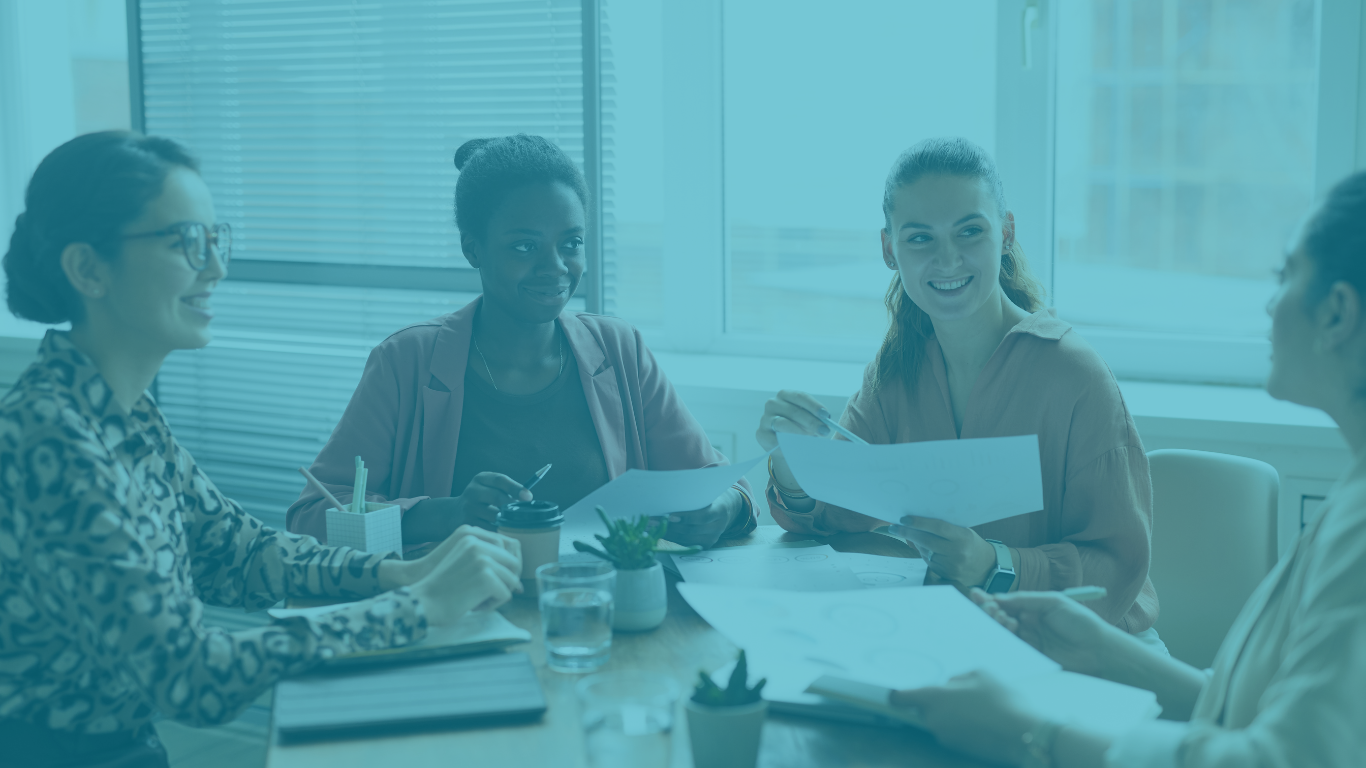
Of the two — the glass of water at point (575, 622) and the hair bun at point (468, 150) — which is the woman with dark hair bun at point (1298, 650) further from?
the hair bun at point (468, 150)

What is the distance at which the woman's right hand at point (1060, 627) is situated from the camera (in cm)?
116

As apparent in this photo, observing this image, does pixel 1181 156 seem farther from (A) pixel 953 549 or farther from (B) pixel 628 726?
(B) pixel 628 726

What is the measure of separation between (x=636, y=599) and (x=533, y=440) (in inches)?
27.4

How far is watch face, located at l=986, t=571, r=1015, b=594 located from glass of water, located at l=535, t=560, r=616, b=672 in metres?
0.55

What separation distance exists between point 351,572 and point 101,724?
0.32 meters

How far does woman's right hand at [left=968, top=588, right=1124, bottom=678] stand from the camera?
3.82ft

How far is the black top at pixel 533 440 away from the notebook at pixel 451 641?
593mm

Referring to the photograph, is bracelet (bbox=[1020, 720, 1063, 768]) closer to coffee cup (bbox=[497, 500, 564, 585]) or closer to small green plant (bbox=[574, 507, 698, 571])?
small green plant (bbox=[574, 507, 698, 571])

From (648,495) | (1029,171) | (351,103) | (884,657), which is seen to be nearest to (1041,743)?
(884,657)

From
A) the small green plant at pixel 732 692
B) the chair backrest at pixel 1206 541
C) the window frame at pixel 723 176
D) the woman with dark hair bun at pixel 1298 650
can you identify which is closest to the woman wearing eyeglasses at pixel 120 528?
the small green plant at pixel 732 692

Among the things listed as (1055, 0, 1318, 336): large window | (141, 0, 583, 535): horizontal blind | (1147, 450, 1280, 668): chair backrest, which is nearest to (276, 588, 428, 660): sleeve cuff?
(1147, 450, 1280, 668): chair backrest

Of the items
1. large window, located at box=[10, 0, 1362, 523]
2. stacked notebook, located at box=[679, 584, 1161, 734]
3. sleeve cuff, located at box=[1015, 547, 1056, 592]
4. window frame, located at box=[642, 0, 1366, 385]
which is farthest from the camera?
large window, located at box=[10, 0, 1362, 523]

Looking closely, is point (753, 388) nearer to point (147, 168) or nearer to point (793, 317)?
point (793, 317)

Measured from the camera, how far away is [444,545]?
1324 mm
